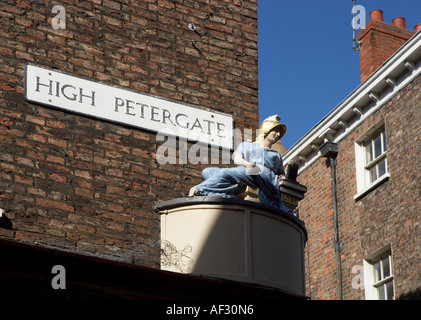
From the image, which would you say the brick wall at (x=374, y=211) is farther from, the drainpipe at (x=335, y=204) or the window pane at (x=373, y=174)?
the window pane at (x=373, y=174)

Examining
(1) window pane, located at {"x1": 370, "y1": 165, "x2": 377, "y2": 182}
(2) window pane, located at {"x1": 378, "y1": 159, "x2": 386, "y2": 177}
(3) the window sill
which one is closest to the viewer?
(3) the window sill

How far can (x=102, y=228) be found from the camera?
12.0m

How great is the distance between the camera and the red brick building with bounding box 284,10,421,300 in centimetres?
1995

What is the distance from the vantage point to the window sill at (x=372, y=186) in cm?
2072

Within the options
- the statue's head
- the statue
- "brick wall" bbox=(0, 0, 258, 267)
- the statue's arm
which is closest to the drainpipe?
"brick wall" bbox=(0, 0, 258, 267)

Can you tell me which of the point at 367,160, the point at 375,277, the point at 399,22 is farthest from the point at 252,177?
the point at 399,22

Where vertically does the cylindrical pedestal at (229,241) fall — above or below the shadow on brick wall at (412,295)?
below

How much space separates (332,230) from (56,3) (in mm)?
11250

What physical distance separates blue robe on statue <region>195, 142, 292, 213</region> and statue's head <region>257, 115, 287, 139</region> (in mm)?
214

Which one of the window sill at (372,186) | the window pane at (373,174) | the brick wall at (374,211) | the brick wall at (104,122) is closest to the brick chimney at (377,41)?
the brick wall at (374,211)

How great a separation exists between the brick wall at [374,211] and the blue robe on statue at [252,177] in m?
7.90

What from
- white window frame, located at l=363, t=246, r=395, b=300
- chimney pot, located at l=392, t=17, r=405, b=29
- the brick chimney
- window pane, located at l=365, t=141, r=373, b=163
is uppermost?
chimney pot, located at l=392, t=17, r=405, b=29

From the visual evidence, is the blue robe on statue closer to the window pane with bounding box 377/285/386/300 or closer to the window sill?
the window sill
